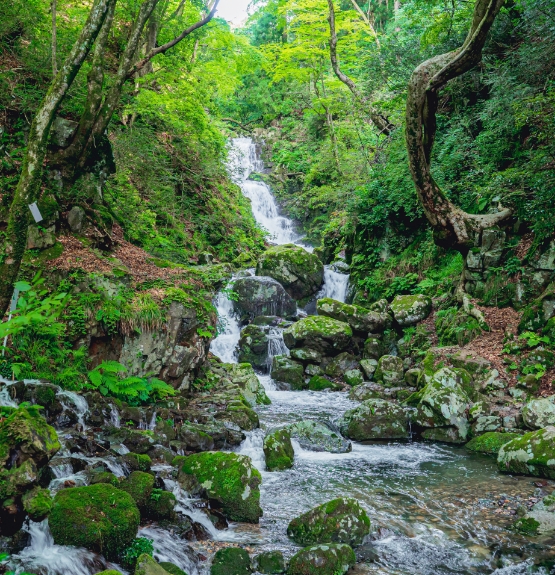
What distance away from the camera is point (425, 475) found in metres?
6.84

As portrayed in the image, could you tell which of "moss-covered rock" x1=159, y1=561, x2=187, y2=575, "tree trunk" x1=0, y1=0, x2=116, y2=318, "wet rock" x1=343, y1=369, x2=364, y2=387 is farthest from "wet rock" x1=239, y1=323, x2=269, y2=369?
"moss-covered rock" x1=159, y1=561, x2=187, y2=575

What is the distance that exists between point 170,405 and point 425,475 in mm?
4269

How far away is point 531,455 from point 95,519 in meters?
5.77

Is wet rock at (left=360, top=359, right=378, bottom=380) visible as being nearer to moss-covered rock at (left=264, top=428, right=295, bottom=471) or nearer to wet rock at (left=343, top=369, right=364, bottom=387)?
wet rock at (left=343, top=369, right=364, bottom=387)

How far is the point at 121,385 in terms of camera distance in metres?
7.46

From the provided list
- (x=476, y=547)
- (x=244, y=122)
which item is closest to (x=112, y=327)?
(x=476, y=547)

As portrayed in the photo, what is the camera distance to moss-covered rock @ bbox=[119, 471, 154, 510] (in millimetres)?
4898

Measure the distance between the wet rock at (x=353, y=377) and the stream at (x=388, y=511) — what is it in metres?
3.44

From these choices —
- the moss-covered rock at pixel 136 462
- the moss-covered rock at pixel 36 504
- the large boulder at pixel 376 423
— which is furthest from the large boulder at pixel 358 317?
the moss-covered rock at pixel 36 504

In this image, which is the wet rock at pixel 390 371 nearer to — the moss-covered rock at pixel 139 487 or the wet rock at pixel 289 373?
the wet rock at pixel 289 373

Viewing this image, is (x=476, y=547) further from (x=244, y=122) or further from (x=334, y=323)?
(x=244, y=122)

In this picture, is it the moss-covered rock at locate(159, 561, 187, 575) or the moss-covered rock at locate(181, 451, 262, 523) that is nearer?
the moss-covered rock at locate(159, 561, 187, 575)

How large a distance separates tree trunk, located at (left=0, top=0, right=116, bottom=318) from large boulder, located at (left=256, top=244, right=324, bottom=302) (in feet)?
35.6

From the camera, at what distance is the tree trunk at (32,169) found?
17.7ft
